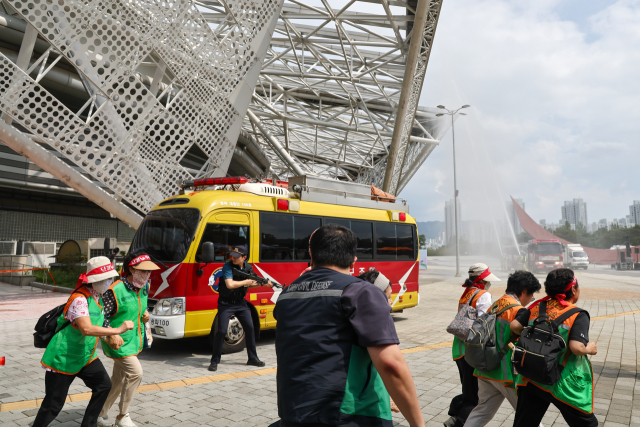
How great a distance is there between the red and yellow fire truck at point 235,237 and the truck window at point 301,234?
0.02 meters

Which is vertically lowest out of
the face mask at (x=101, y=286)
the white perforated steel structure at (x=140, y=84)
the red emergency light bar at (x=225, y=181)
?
the face mask at (x=101, y=286)

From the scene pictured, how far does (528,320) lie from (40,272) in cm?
1938

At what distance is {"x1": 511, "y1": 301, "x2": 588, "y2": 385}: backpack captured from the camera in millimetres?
3025

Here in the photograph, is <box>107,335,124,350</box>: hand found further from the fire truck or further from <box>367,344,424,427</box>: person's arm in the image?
the fire truck

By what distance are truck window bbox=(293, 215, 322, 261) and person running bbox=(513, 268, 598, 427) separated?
5.78 m

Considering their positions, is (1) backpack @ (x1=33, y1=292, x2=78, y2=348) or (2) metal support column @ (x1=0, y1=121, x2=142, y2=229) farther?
(2) metal support column @ (x1=0, y1=121, x2=142, y2=229)

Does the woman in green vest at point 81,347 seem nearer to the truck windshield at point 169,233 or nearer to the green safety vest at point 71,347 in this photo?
the green safety vest at point 71,347

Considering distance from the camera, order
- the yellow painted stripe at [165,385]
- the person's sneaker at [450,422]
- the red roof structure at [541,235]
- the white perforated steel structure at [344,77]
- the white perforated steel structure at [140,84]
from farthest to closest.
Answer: the red roof structure at [541,235]
the white perforated steel structure at [344,77]
the white perforated steel structure at [140,84]
the yellow painted stripe at [165,385]
the person's sneaker at [450,422]

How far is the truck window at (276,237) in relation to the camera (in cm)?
826

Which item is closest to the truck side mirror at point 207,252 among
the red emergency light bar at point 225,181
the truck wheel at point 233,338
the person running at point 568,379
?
the truck wheel at point 233,338

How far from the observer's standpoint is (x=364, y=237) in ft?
33.6

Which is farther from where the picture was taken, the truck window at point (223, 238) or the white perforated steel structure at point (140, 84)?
the white perforated steel structure at point (140, 84)

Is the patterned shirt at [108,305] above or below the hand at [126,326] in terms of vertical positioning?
above

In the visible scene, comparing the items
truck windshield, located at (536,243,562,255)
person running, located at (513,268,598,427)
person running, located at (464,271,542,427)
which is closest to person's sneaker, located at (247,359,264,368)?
person running, located at (464,271,542,427)
